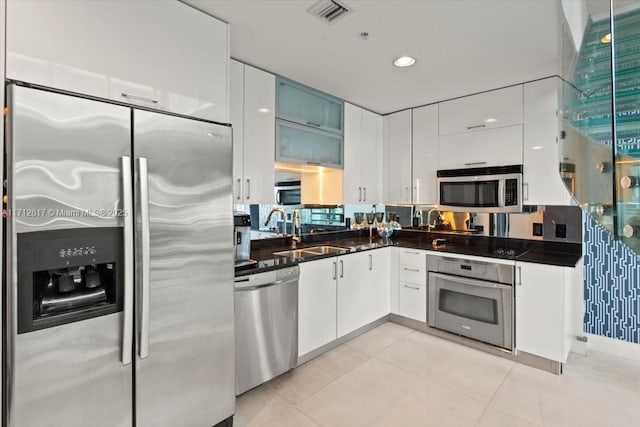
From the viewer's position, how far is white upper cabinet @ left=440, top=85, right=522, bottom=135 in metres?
2.93

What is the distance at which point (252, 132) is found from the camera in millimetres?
2521

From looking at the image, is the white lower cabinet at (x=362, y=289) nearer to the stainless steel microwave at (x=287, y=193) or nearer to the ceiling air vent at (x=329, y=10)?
the stainless steel microwave at (x=287, y=193)

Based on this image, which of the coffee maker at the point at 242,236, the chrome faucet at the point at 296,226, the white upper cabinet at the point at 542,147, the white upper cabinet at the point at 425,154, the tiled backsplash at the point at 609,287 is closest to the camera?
the coffee maker at the point at 242,236

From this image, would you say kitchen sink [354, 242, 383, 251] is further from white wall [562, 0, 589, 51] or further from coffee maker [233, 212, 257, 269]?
white wall [562, 0, 589, 51]

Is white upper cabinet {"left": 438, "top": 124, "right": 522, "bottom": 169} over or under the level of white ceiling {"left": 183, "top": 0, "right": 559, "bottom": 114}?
under

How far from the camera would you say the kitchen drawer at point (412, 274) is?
3.18 metres

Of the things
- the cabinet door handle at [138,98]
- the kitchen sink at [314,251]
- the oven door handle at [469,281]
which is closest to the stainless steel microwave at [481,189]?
the oven door handle at [469,281]

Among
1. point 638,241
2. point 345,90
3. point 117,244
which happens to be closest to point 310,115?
point 345,90

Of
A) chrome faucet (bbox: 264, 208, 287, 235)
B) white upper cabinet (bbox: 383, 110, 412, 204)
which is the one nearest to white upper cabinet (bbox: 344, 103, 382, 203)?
white upper cabinet (bbox: 383, 110, 412, 204)

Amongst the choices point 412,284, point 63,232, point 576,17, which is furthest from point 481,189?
point 63,232

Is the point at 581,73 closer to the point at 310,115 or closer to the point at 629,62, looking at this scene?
the point at 629,62

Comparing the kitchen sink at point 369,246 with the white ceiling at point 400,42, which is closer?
the white ceiling at point 400,42

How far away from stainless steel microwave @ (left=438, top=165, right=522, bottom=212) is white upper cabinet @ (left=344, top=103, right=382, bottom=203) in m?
0.76

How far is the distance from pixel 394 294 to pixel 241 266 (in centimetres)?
190
